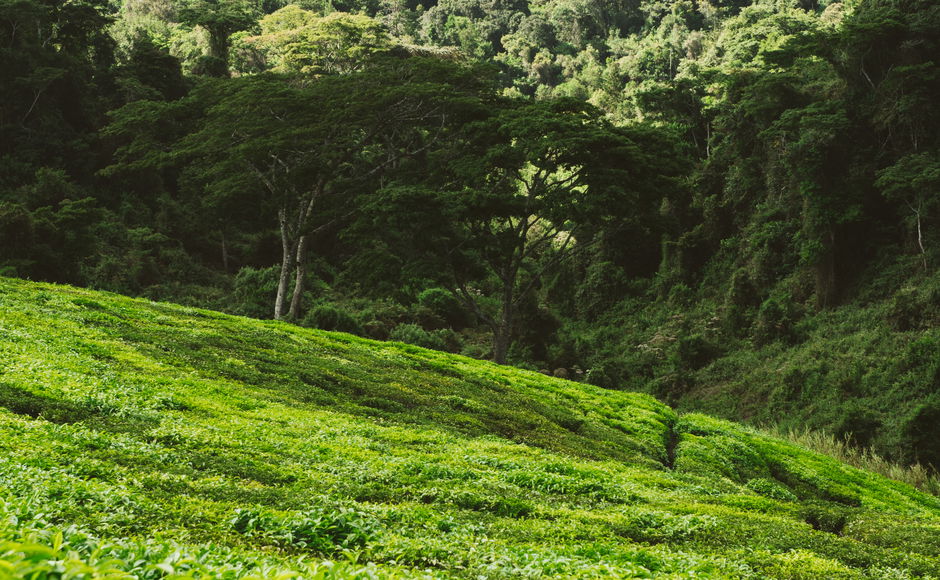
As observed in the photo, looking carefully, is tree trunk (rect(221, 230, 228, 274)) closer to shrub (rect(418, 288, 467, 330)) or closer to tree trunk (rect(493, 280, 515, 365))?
shrub (rect(418, 288, 467, 330))

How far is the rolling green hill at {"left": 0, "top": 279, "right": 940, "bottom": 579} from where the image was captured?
531 centimetres

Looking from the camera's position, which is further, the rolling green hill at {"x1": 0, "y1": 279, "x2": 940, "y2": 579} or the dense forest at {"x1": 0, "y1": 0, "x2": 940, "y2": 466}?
the dense forest at {"x1": 0, "y1": 0, "x2": 940, "y2": 466}

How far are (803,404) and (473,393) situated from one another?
832 inches

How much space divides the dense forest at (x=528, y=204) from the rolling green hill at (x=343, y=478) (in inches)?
449

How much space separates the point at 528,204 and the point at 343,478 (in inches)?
889

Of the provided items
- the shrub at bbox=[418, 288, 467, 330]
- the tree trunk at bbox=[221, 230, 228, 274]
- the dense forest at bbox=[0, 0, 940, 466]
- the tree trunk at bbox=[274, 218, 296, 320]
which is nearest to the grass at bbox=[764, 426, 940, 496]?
the dense forest at bbox=[0, 0, 940, 466]

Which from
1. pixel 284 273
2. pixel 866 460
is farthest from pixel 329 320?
pixel 866 460

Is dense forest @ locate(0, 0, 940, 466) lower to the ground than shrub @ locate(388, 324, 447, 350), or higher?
higher

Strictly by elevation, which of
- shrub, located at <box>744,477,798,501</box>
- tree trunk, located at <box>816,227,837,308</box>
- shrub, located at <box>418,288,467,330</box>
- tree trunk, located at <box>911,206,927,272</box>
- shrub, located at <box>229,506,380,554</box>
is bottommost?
shrub, located at <box>744,477,798,501</box>

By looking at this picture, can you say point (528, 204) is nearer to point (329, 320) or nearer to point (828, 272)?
point (329, 320)

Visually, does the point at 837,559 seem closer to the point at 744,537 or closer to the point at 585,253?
the point at 744,537

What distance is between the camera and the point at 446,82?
112ft

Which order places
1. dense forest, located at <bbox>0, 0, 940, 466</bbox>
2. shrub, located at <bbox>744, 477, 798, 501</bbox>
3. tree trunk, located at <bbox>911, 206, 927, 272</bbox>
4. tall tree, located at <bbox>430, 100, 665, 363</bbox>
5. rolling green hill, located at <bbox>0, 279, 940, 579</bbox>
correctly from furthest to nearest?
tree trunk, located at <bbox>911, 206, 927, 272</bbox> < dense forest, located at <bbox>0, 0, 940, 466</bbox> < tall tree, located at <bbox>430, 100, 665, 363</bbox> < shrub, located at <bbox>744, 477, 798, 501</bbox> < rolling green hill, located at <bbox>0, 279, 940, 579</bbox>

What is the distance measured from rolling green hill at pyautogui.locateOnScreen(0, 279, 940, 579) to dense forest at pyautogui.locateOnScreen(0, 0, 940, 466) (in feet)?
37.4
